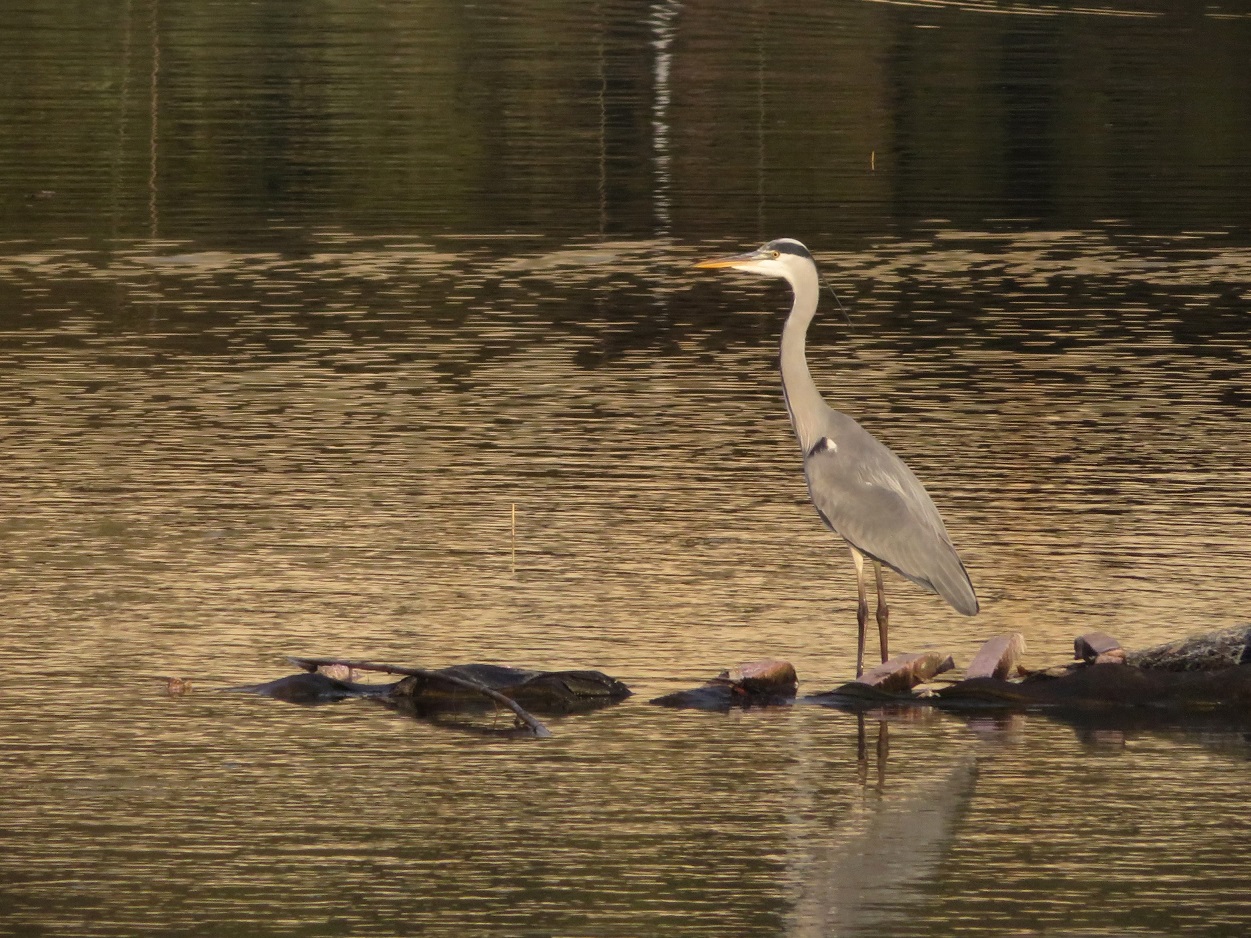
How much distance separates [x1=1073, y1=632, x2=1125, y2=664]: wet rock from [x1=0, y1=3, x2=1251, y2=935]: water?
10.4 inches

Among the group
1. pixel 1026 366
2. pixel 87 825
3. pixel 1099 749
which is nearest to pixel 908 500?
pixel 1099 749

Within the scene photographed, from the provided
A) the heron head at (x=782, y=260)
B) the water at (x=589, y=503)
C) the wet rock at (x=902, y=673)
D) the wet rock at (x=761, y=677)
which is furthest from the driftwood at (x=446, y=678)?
the heron head at (x=782, y=260)

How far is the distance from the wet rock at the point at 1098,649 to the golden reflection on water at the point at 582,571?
10.7 inches

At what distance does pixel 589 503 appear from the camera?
14.0 metres

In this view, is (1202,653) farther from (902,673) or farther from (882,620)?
(882,620)

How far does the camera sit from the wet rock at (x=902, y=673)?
34.2 feet

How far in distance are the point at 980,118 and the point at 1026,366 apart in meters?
17.5

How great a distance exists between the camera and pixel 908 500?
11.2 meters

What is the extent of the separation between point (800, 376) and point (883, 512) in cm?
85

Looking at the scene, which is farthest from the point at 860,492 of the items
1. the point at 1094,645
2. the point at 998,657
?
the point at 1094,645

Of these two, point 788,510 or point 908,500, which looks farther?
point 788,510

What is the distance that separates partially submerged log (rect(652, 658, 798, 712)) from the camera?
33.9ft

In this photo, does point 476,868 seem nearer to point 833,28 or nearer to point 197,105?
point 197,105

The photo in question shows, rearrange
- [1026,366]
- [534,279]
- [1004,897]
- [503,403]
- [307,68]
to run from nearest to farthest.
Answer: [1004,897] → [503,403] → [1026,366] → [534,279] → [307,68]
